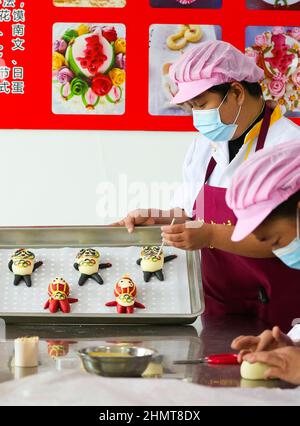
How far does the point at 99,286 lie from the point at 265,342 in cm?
68

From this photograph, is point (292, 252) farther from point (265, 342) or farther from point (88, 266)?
point (88, 266)

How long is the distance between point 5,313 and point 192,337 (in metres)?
0.50

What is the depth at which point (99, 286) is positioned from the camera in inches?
88.5

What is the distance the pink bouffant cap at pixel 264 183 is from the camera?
5.08 ft

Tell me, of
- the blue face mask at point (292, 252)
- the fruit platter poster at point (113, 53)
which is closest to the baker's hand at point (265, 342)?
the blue face mask at point (292, 252)

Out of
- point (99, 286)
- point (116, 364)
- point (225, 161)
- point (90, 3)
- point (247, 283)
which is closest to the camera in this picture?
point (116, 364)

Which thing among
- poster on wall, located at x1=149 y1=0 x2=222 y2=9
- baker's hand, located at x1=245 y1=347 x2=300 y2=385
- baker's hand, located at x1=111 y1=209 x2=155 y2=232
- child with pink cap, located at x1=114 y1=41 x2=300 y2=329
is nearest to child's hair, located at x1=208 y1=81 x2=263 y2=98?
child with pink cap, located at x1=114 y1=41 x2=300 y2=329

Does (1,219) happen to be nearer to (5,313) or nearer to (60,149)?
(60,149)

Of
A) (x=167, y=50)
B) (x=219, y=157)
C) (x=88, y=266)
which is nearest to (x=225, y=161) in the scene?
(x=219, y=157)

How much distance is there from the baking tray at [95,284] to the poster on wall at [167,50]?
161 centimetres

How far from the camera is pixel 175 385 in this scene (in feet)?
4.81

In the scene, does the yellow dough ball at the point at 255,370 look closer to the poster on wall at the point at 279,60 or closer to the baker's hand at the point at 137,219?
the baker's hand at the point at 137,219

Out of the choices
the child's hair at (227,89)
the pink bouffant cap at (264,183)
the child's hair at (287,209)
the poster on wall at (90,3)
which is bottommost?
the child's hair at (287,209)

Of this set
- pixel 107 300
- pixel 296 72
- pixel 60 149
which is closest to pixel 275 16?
pixel 296 72
